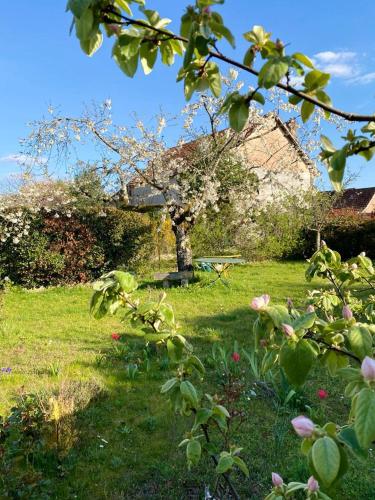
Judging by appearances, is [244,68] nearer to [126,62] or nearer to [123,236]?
[126,62]

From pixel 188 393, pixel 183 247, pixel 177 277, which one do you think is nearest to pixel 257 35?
pixel 188 393

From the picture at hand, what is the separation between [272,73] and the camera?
89 cm

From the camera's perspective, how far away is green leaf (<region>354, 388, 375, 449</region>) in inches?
32.9

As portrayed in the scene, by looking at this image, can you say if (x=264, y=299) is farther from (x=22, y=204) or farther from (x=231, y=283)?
(x=22, y=204)

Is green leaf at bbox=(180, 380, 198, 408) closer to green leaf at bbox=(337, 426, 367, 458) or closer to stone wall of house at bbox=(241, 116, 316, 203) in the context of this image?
green leaf at bbox=(337, 426, 367, 458)

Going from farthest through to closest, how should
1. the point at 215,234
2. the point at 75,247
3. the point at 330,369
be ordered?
the point at 215,234
the point at 75,247
the point at 330,369

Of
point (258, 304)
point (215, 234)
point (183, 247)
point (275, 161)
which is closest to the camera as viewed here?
point (258, 304)

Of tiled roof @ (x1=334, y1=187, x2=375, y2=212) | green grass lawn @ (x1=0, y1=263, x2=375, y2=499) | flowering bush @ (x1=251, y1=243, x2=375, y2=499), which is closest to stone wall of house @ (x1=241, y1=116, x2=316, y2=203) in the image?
green grass lawn @ (x1=0, y1=263, x2=375, y2=499)

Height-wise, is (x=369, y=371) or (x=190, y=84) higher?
(x=190, y=84)

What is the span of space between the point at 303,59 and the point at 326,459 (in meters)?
0.86

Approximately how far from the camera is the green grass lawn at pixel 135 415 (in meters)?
3.12

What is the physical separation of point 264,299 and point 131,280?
22.0 inches

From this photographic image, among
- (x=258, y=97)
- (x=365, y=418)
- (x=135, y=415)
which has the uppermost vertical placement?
(x=258, y=97)

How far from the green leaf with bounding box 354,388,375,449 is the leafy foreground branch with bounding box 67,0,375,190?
49 cm
